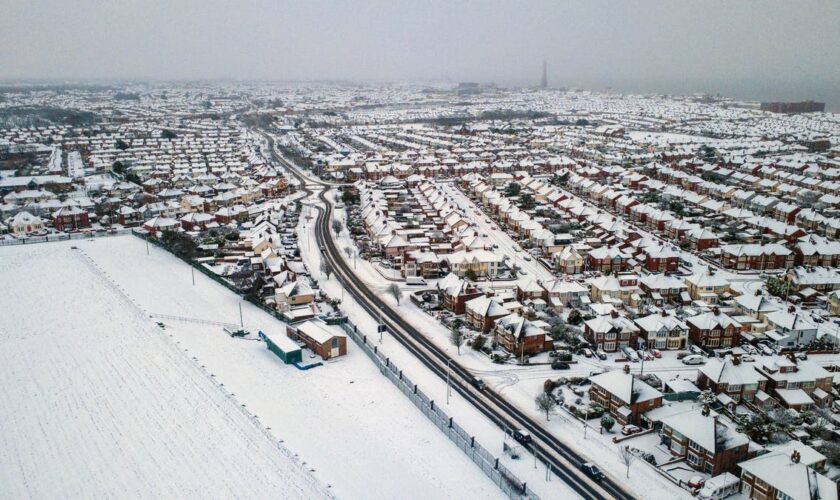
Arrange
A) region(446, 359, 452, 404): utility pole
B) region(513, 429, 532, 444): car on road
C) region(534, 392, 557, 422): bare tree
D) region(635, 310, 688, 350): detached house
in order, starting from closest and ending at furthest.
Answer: region(513, 429, 532, 444): car on road, region(534, 392, 557, 422): bare tree, region(446, 359, 452, 404): utility pole, region(635, 310, 688, 350): detached house

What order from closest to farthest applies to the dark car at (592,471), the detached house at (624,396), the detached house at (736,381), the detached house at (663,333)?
1. the dark car at (592,471)
2. the detached house at (624,396)
3. the detached house at (736,381)
4. the detached house at (663,333)

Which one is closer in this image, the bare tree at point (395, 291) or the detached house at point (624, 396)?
the detached house at point (624, 396)

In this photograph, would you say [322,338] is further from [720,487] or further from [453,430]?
[720,487]

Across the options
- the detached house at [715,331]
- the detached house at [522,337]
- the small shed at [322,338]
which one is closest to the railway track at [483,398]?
the detached house at [522,337]

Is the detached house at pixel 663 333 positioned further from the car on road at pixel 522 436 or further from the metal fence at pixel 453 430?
the metal fence at pixel 453 430

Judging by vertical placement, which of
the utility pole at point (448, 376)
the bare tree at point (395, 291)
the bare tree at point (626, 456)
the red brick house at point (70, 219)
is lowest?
the bare tree at point (626, 456)

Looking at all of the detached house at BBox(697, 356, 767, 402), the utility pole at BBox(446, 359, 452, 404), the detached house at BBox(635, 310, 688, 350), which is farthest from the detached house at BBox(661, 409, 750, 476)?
the utility pole at BBox(446, 359, 452, 404)

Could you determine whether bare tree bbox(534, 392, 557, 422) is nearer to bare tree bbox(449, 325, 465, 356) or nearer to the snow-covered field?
bare tree bbox(449, 325, 465, 356)
